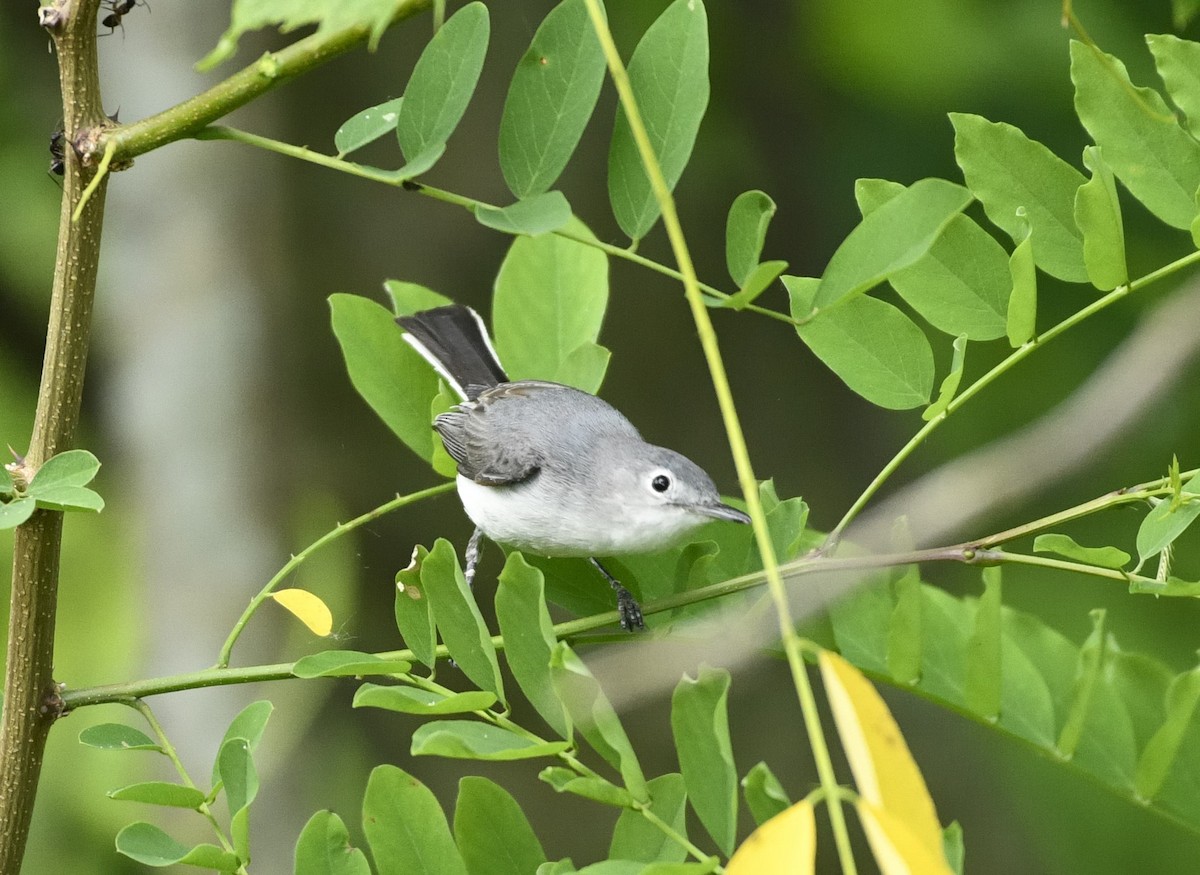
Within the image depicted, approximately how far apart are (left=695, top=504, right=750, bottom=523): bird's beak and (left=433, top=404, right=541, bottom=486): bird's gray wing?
0.25 m

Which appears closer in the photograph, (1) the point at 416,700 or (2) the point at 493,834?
(1) the point at 416,700

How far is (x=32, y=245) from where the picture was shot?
2.51m

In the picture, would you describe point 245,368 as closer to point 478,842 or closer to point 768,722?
point 768,722

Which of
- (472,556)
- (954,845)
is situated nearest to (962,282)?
(954,845)

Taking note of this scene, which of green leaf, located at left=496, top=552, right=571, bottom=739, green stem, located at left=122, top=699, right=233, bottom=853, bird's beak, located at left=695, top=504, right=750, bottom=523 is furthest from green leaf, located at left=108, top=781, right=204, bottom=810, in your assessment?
bird's beak, located at left=695, top=504, right=750, bottom=523

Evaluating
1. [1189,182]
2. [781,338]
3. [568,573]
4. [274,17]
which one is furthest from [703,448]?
[274,17]

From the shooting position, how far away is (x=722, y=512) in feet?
3.70

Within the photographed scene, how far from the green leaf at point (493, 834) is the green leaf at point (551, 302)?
43 centimetres

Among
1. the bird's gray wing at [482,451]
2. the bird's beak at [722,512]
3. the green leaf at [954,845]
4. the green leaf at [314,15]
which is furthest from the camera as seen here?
the bird's gray wing at [482,451]

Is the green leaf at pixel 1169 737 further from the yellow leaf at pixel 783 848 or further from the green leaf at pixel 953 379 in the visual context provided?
the yellow leaf at pixel 783 848

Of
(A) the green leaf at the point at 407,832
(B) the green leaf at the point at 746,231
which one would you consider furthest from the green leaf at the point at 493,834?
(B) the green leaf at the point at 746,231

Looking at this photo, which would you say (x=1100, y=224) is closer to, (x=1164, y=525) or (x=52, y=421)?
(x=1164, y=525)

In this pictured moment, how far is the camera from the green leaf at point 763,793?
59 centimetres

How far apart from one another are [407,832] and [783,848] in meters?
0.44
